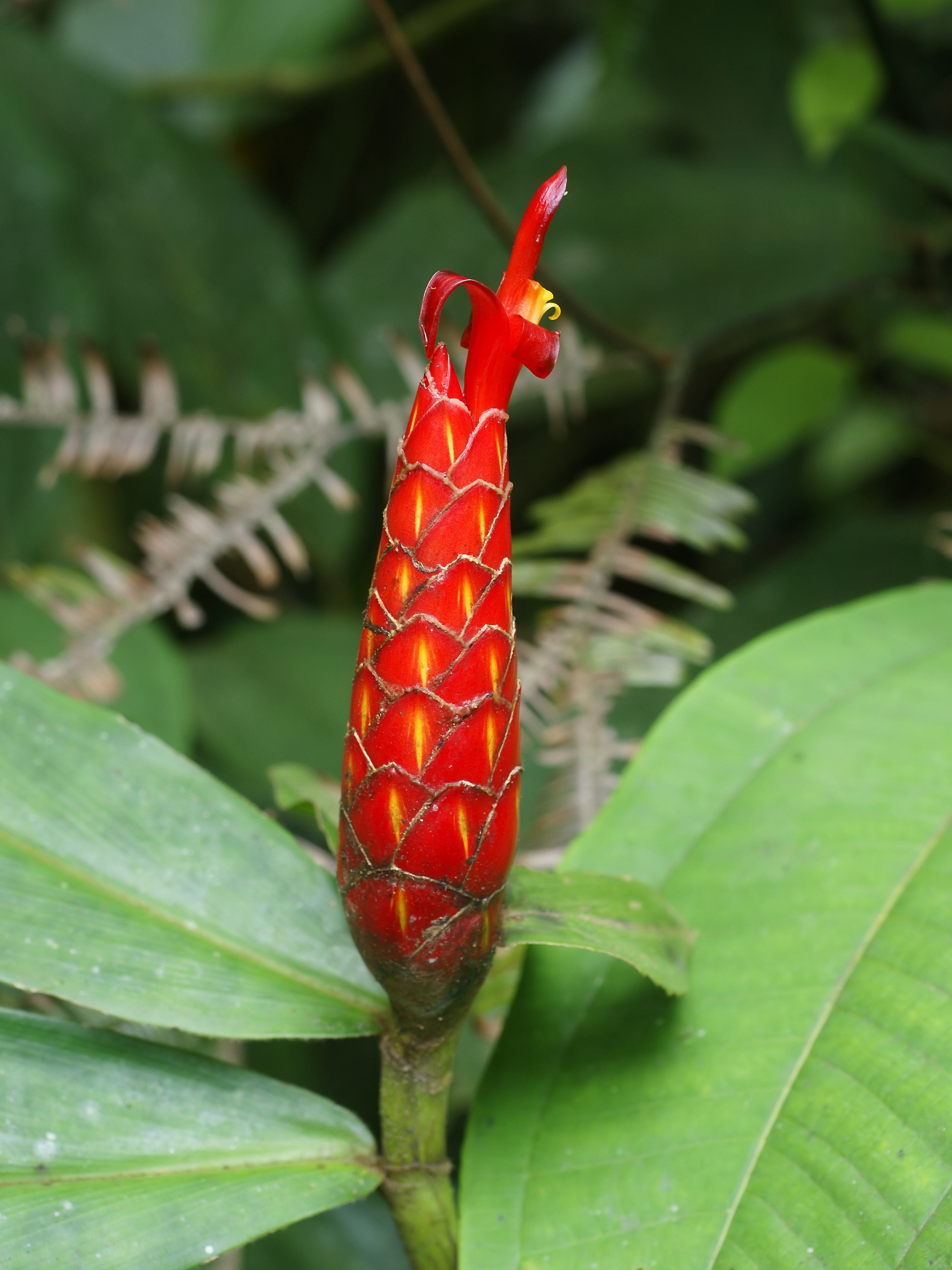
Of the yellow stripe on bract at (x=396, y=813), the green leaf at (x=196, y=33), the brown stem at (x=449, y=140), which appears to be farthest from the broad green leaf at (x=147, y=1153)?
the green leaf at (x=196, y=33)

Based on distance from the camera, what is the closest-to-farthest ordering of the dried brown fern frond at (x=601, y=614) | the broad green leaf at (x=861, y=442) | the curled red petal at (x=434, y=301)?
the curled red petal at (x=434, y=301)
the dried brown fern frond at (x=601, y=614)
the broad green leaf at (x=861, y=442)

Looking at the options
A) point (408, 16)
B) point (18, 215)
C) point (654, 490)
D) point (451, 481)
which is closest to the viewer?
point (451, 481)

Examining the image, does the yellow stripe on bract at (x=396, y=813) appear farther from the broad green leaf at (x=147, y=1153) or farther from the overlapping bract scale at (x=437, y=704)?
the broad green leaf at (x=147, y=1153)

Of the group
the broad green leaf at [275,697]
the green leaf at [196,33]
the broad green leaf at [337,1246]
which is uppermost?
the green leaf at [196,33]

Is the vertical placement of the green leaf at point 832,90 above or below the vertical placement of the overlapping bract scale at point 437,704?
above

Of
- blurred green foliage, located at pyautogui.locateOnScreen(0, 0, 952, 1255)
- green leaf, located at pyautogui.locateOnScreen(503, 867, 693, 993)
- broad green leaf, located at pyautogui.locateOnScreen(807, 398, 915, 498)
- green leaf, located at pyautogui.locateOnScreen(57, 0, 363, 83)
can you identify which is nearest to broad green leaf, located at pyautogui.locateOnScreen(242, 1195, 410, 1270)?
blurred green foliage, located at pyautogui.locateOnScreen(0, 0, 952, 1255)

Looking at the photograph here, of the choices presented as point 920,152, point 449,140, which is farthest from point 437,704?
point 920,152

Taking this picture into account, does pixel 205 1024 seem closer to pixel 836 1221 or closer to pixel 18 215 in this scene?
pixel 836 1221

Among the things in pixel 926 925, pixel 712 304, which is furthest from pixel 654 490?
pixel 712 304
